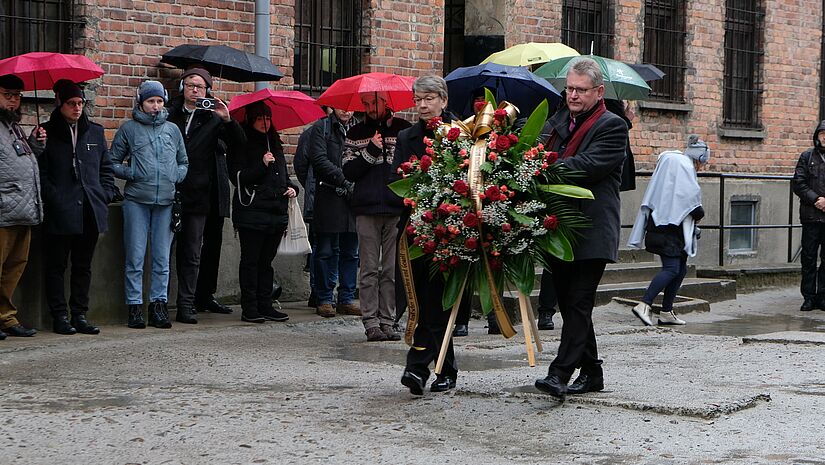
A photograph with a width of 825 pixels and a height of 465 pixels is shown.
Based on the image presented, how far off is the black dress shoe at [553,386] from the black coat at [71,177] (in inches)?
178

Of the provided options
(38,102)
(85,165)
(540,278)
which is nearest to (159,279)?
(85,165)

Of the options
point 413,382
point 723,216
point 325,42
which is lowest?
point 413,382

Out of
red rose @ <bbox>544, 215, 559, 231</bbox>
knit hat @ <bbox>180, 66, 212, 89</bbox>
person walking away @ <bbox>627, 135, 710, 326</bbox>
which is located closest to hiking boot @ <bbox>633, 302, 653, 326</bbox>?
person walking away @ <bbox>627, 135, 710, 326</bbox>

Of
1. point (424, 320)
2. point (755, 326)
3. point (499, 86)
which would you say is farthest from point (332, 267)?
point (424, 320)

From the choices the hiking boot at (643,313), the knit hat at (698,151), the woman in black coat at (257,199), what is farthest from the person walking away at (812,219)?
the woman in black coat at (257,199)

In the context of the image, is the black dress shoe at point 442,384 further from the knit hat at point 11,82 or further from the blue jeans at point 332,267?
the knit hat at point 11,82

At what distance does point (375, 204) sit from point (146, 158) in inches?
78.1

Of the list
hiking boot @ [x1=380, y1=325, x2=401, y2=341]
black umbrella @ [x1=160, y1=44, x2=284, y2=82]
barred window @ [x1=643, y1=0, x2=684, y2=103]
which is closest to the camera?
hiking boot @ [x1=380, y1=325, x2=401, y2=341]

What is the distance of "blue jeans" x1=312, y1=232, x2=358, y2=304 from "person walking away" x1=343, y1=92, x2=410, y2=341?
1.27 metres

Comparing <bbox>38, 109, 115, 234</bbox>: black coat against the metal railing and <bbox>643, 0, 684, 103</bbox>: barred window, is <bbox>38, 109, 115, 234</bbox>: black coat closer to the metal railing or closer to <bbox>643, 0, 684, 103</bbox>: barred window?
the metal railing

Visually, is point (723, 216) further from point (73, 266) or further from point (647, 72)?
point (73, 266)

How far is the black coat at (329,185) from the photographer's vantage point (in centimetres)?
1152

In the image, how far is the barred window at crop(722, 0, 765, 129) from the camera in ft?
62.4

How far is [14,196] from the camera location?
9.79 m
